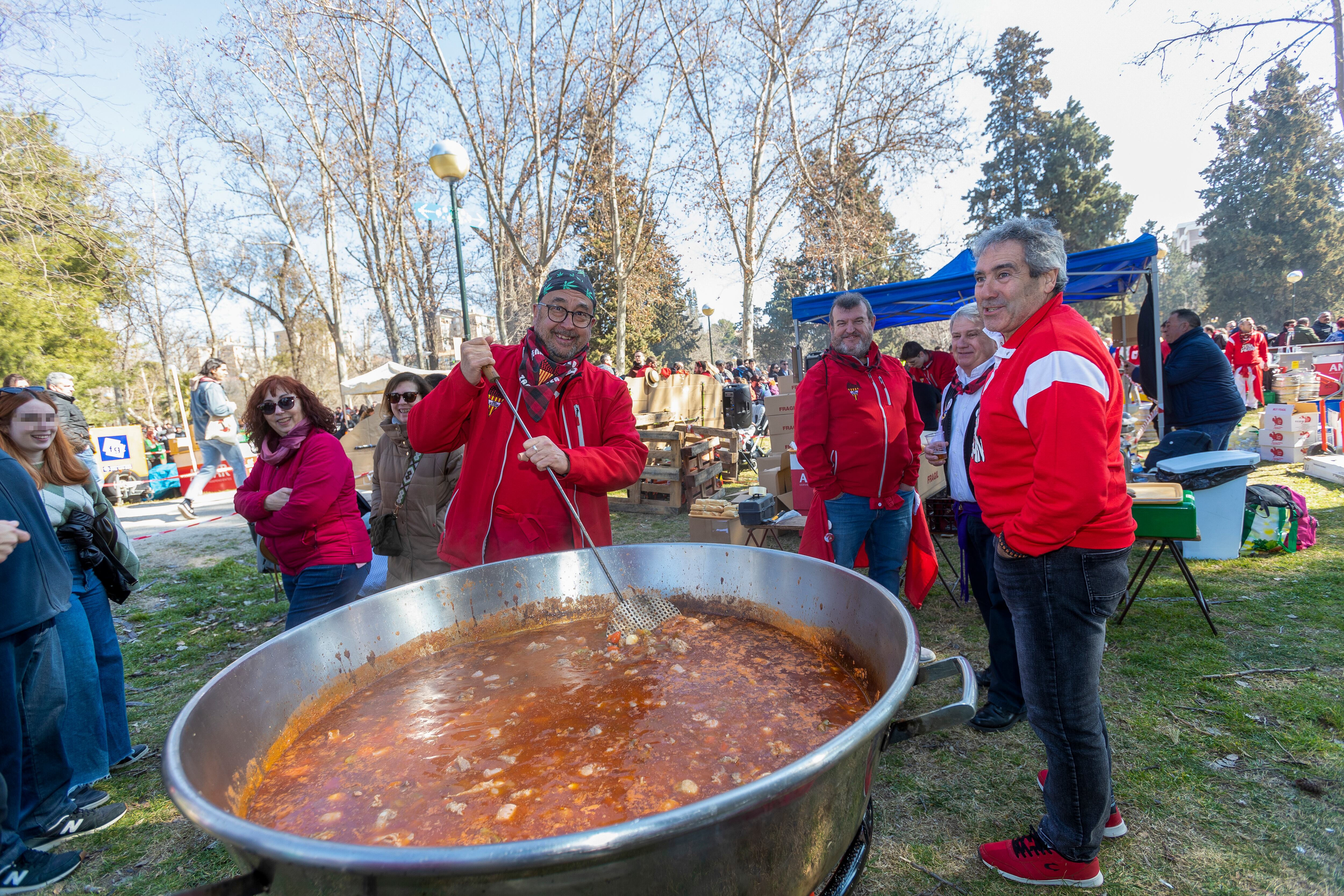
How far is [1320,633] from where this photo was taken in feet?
12.5

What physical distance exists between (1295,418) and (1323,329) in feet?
41.5

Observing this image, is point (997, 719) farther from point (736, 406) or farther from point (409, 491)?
point (736, 406)

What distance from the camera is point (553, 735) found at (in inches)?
61.2

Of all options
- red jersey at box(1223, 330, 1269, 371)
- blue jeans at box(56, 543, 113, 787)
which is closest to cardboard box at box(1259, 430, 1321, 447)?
red jersey at box(1223, 330, 1269, 371)

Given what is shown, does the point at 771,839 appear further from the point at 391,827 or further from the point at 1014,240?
the point at 1014,240

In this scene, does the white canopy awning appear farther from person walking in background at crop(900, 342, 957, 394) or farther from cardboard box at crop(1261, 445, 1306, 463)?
cardboard box at crop(1261, 445, 1306, 463)

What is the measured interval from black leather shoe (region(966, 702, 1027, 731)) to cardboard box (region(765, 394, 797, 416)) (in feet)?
16.4

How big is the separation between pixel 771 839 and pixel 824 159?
66.4ft

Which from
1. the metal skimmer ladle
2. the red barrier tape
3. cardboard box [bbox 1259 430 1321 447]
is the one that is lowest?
cardboard box [bbox 1259 430 1321 447]

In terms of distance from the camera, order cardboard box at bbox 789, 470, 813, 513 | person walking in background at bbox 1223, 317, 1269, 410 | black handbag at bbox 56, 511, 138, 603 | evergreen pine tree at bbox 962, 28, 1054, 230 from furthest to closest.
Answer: evergreen pine tree at bbox 962, 28, 1054, 230 → person walking in background at bbox 1223, 317, 1269, 410 → cardboard box at bbox 789, 470, 813, 513 → black handbag at bbox 56, 511, 138, 603

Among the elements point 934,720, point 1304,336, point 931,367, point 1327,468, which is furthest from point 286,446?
point 1304,336

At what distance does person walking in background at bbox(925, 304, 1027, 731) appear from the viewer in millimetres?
3148

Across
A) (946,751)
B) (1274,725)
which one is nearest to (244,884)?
(946,751)

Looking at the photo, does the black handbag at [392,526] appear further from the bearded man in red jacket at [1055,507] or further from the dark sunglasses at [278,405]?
the bearded man in red jacket at [1055,507]
